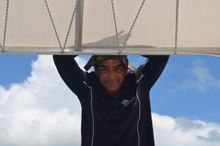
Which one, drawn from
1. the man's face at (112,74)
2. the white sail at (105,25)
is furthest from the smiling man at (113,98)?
the white sail at (105,25)

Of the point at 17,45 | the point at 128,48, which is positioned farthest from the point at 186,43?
the point at 17,45

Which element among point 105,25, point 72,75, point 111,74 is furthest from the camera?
point 105,25

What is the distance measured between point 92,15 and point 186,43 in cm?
134

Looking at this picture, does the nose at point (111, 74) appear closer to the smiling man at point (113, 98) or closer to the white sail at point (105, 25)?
the smiling man at point (113, 98)

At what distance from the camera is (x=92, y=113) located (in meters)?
6.65

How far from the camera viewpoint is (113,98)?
6719 millimetres

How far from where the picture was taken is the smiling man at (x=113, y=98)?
6.55 m

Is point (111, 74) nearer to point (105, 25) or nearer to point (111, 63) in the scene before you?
point (111, 63)

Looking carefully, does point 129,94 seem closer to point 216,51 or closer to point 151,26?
point 151,26

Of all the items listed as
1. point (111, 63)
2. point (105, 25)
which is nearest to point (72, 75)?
point (111, 63)

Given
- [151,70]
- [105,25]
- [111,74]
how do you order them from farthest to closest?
[105,25] → [151,70] → [111,74]

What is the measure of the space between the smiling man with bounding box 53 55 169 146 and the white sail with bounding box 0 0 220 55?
11.3 inches

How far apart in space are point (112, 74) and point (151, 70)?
2.00 ft

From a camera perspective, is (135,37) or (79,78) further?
(135,37)
